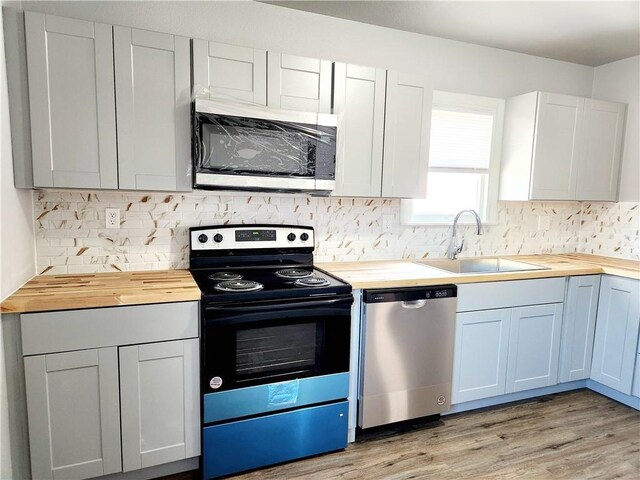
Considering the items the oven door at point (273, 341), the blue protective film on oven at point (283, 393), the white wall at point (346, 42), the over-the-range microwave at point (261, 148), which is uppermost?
the white wall at point (346, 42)

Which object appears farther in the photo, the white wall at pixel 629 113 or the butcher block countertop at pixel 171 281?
the white wall at pixel 629 113

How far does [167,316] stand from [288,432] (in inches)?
33.1

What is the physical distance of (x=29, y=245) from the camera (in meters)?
2.00

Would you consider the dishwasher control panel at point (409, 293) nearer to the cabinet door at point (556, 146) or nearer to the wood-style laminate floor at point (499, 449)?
the wood-style laminate floor at point (499, 449)

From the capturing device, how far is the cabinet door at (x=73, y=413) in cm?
165

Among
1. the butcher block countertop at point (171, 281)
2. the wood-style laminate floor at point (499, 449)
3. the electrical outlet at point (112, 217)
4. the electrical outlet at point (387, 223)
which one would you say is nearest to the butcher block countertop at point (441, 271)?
the butcher block countertop at point (171, 281)

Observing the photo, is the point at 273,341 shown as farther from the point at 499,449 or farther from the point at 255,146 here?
the point at 499,449

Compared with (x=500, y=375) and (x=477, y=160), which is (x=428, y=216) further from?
(x=500, y=375)

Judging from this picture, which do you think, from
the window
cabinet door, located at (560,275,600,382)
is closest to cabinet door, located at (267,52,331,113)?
the window

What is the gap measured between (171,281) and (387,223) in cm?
150

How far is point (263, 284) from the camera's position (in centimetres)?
204

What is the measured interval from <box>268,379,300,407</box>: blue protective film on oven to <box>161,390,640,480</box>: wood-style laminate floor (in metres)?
0.35

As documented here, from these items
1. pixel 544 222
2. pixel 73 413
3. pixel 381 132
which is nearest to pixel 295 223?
pixel 381 132

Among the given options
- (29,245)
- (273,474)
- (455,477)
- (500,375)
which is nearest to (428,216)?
(500,375)
